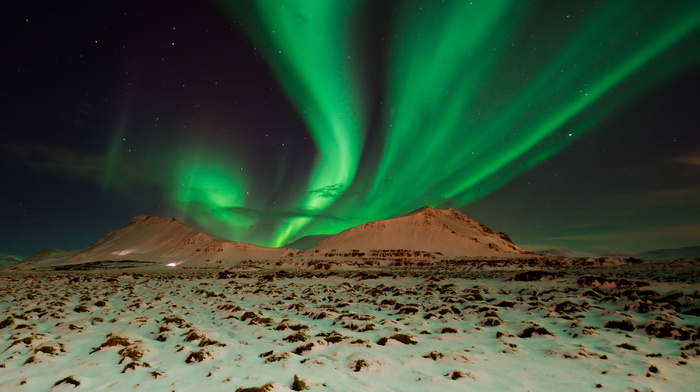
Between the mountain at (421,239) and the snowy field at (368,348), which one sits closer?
the snowy field at (368,348)

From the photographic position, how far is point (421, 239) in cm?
14238

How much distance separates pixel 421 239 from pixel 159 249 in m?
107

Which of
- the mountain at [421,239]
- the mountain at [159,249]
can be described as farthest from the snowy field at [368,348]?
the mountain at [421,239]

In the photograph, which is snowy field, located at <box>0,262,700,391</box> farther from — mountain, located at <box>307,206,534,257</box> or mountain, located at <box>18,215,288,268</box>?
mountain, located at <box>307,206,534,257</box>

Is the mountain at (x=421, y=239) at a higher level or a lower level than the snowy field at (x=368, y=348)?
higher

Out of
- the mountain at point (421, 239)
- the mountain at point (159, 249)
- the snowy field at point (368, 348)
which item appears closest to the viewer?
the snowy field at point (368, 348)

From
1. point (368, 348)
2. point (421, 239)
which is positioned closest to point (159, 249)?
point (421, 239)

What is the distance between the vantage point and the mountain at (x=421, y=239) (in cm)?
13512

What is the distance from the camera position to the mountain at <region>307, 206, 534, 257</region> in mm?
135125

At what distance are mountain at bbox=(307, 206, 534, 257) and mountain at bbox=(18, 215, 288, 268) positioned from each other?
3864 cm

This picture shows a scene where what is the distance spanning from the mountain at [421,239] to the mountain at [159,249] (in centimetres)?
3864

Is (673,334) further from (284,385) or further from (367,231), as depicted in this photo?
(367,231)

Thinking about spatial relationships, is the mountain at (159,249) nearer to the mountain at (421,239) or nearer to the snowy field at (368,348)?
the mountain at (421,239)

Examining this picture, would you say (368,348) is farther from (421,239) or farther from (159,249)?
(421,239)
